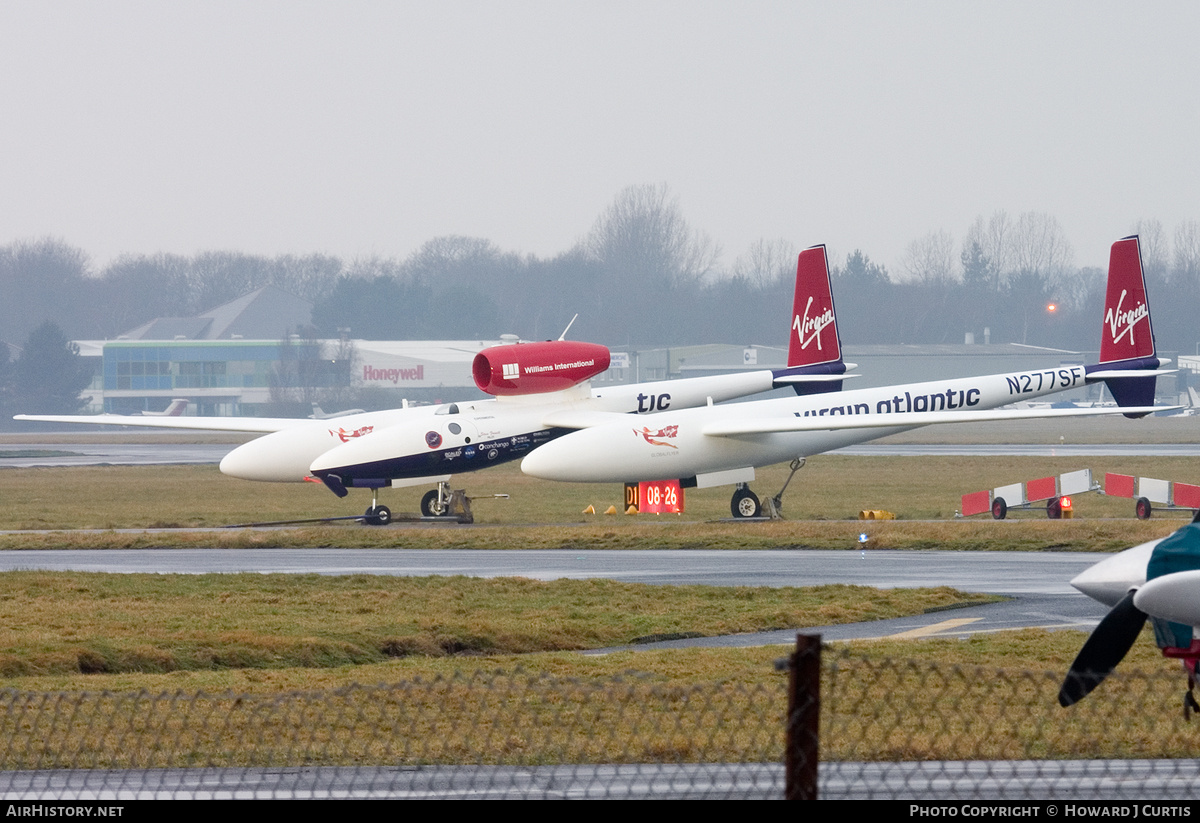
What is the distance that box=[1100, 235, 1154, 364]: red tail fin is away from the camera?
115 ft

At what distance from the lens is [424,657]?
1477cm

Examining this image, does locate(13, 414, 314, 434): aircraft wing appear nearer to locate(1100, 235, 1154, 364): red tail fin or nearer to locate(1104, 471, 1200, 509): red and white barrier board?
locate(1104, 471, 1200, 509): red and white barrier board

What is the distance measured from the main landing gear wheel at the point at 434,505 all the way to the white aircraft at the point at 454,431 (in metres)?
0.02

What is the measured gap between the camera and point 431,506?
32.9m

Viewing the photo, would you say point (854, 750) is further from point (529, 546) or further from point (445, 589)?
point (529, 546)

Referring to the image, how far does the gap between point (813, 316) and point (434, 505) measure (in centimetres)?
1042

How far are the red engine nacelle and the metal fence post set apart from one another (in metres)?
25.9

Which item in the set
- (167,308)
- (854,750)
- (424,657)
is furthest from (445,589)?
(167,308)

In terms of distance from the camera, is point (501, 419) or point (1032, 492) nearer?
point (1032, 492)

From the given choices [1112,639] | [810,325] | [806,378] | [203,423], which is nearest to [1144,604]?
[1112,639]

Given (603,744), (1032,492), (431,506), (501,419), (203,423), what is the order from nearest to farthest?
(603,744)
(1032,492)
(501,419)
(431,506)
(203,423)

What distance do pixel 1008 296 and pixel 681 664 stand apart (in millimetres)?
149548

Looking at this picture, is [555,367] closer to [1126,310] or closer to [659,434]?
[659,434]

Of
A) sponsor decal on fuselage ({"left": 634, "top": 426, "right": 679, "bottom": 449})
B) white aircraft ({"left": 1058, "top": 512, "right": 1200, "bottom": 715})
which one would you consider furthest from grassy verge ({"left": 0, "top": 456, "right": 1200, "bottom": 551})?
white aircraft ({"left": 1058, "top": 512, "right": 1200, "bottom": 715})
